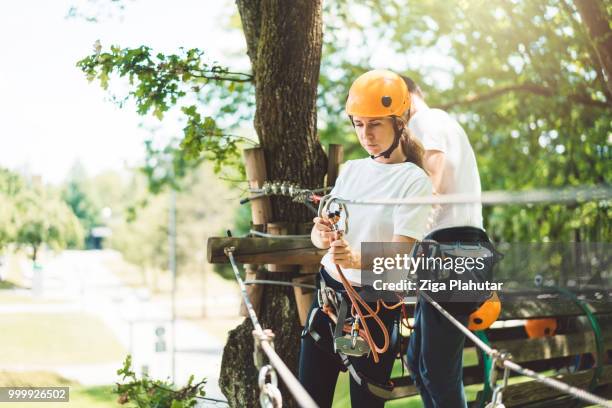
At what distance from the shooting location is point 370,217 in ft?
8.20

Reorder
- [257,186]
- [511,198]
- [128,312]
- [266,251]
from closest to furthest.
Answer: [511,198], [266,251], [257,186], [128,312]

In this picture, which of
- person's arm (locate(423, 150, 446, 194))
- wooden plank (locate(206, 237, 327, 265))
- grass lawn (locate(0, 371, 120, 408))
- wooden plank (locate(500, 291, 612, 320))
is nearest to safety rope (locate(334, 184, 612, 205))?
person's arm (locate(423, 150, 446, 194))

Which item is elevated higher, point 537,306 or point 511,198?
point 511,198

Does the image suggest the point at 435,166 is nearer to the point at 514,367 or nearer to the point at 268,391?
the point at 514,367

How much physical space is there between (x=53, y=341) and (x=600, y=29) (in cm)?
1453

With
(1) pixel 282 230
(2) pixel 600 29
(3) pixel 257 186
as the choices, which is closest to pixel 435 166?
(1) pixel 282 230

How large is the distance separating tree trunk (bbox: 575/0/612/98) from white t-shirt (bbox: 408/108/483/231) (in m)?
3.88

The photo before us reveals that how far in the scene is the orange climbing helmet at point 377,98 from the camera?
8.27 ft

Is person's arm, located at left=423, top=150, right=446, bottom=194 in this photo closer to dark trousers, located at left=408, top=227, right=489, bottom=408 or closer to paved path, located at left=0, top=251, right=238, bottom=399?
dark trousers, located at left=408, top=227, right=489, bottom=408

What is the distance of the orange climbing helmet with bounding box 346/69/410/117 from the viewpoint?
252 centimetres

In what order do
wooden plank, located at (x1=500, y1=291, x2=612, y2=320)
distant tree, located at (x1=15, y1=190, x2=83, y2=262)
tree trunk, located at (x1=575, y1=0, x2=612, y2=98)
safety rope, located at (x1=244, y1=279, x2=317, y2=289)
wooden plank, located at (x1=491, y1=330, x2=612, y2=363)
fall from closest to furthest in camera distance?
safety rope, located at (x1=244, y1=279, x2=317, y2=289) < wooden plank, located at (x1=500, y1=291, x2=612, y2=320) < wooden plank, located at (x1=491, y1=330, x2=612, y2=363) < tree trunk, located at (x1=575, y1=0, x2=612, y2=98) < distant tree, located at (x1=15, y1=190, x2=83, y2=262)

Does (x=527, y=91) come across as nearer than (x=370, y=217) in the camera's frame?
No

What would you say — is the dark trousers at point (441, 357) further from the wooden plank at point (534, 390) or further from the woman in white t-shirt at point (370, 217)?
the wooden plank at point (534, 390)

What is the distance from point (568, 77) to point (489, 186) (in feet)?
14.3
